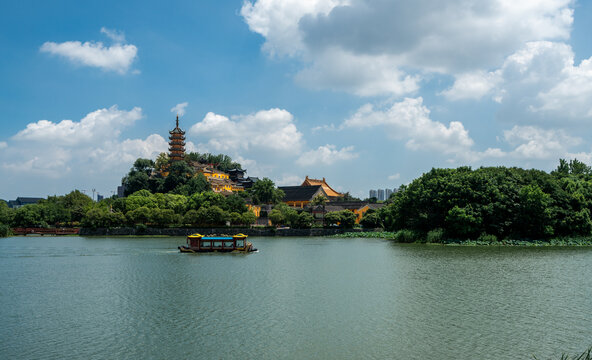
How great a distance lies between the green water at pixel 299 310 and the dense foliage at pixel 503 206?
1306 centimetres

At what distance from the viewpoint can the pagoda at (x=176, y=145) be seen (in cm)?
9269

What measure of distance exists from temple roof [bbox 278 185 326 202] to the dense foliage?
150ft

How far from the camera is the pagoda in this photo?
92.7 m

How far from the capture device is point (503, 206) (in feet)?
129

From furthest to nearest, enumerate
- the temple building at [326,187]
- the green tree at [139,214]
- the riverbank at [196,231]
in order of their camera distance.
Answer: the temple building at [326,187]
the green tree at [139,214]
the riverbank at [196,231]

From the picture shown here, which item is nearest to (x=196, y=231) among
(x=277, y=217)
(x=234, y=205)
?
(x=234, y=205)

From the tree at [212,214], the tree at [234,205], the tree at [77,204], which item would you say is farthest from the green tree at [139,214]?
the tree at [77,204]

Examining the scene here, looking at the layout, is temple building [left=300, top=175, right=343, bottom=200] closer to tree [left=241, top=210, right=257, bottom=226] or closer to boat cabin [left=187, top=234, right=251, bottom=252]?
tree [left=241, top=210, right=257, bottom=226]

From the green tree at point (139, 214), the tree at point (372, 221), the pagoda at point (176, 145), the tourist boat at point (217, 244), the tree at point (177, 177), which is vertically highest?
the pagoda at point (176, 145)

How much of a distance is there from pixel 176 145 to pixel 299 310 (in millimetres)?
82560

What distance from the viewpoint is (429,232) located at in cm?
4222

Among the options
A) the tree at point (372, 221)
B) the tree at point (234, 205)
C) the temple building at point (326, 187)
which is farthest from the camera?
the temple building at point (326, 187)

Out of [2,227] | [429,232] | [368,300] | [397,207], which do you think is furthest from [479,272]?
[2,227]

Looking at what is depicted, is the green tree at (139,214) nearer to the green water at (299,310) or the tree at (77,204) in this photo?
the tree at (77,204)
